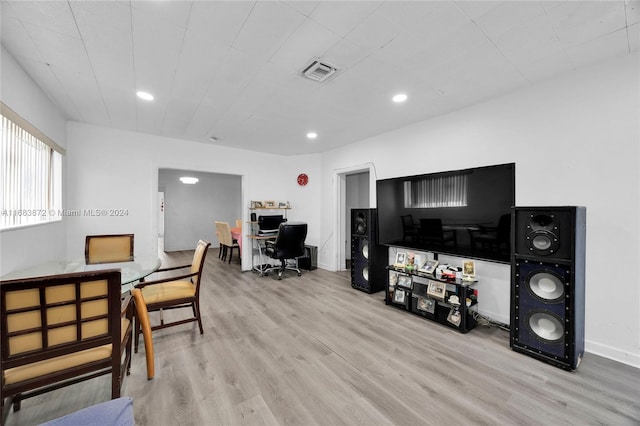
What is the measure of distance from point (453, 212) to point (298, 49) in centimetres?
233

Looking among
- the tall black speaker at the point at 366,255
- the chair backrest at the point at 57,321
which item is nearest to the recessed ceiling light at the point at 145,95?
the chair backrest at the point at 57,321

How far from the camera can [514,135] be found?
2619 mm

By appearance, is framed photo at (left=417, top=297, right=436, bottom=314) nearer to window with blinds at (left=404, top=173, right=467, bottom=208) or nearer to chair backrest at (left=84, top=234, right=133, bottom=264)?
window with blinds at (left=404, top=173, right=467, bottom=208)

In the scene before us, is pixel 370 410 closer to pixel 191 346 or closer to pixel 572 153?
pixel 191 346

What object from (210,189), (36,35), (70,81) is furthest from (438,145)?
(210,189)

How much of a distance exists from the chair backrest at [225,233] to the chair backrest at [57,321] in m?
4.52

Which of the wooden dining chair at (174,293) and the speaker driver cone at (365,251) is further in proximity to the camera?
the speaker driver cone at (365,251)

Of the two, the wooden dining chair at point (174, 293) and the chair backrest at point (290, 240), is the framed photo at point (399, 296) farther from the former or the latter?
the wooden dining chair at point (174, 293)

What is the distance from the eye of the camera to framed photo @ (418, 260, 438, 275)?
293 centimetres

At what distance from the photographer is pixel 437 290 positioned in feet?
9.06

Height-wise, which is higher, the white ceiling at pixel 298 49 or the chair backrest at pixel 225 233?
the white ceiling at pixel 298 49

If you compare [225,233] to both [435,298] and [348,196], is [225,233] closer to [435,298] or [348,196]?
[348,196]

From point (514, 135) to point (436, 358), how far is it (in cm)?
238

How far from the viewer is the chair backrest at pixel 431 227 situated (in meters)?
2.99
